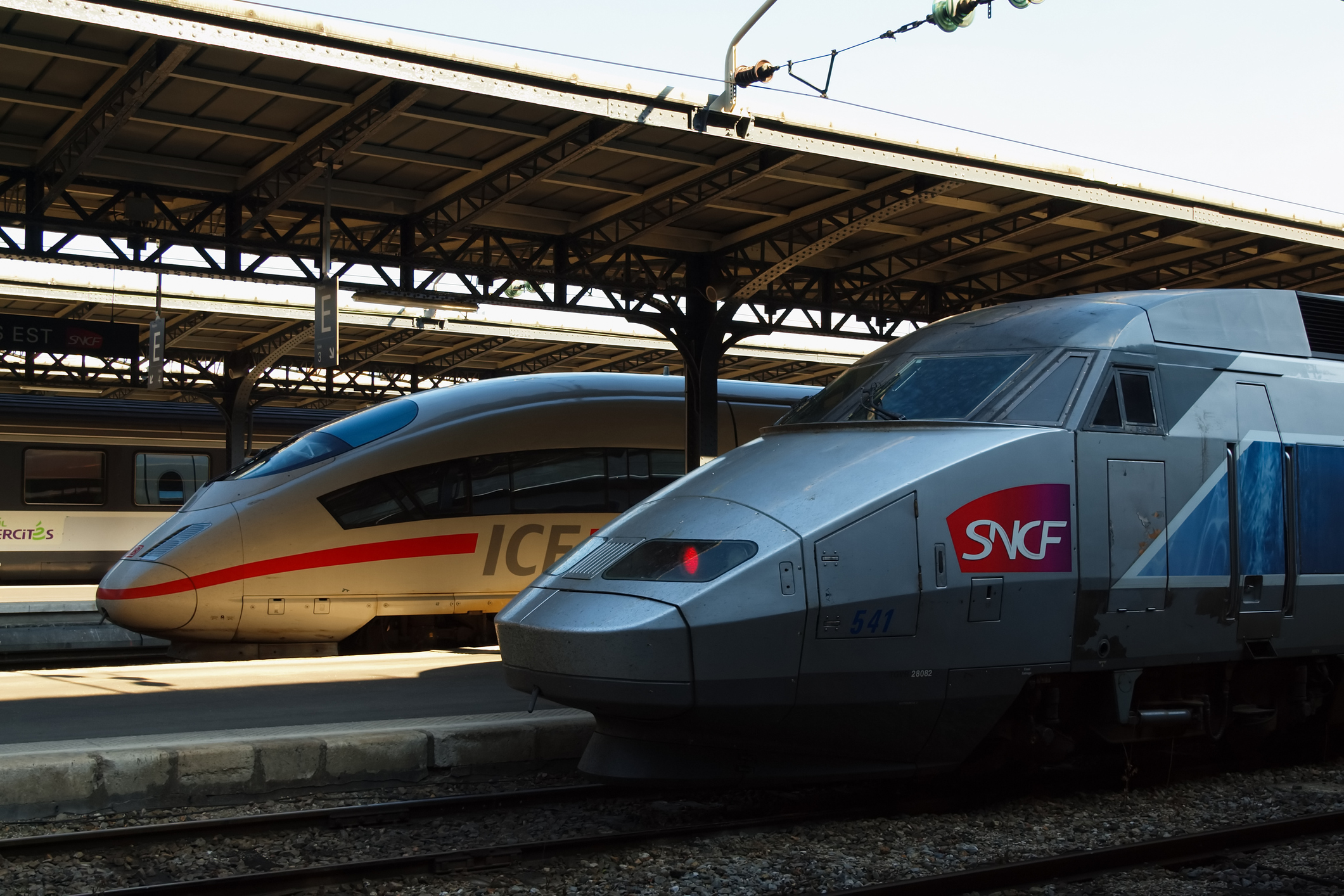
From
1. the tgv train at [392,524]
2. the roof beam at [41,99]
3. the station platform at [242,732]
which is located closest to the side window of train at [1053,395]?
the station platform at [242,732]

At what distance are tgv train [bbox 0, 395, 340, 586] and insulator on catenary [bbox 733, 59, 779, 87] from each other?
1369cm

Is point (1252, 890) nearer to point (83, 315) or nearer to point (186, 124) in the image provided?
point (186, 124)

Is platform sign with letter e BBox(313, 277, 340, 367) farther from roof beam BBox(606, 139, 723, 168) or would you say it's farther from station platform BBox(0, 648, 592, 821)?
station platform BBox(0, 648, 592, 821)

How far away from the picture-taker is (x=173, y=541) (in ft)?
36.7

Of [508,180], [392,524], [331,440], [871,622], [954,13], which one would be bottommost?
[871,622]

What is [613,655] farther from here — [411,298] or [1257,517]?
[411,298]

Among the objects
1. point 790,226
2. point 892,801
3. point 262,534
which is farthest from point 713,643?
point 790,226

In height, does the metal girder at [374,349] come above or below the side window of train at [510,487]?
above

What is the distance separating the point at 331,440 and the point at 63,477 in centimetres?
1142

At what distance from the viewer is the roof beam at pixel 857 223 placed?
A: 44.7 ft

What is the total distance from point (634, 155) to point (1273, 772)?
28.3 feet

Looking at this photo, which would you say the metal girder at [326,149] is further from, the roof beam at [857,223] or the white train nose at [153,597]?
the roof beam at [857,223]

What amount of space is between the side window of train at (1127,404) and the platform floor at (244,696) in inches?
156

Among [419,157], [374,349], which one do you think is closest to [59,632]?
A: [419,157]
